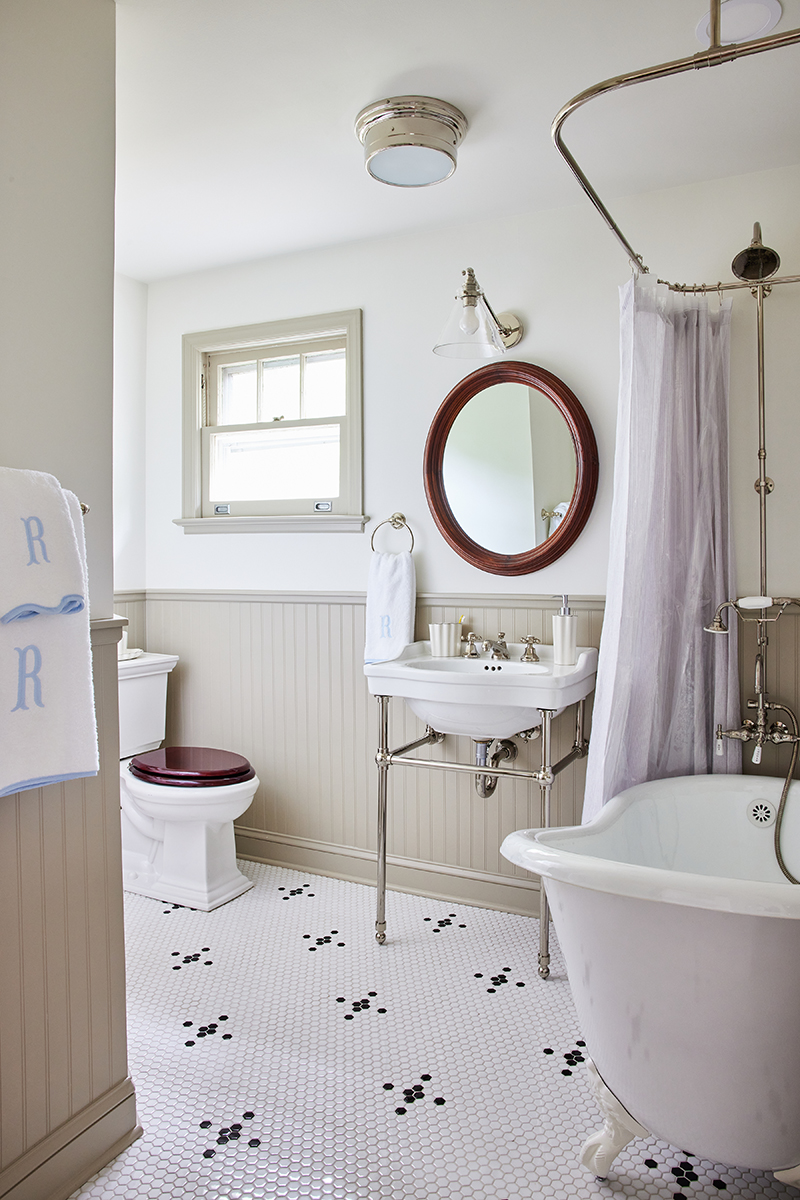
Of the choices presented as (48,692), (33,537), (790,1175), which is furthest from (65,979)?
(790,1175)

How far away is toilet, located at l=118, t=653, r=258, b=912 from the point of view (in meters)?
2.67

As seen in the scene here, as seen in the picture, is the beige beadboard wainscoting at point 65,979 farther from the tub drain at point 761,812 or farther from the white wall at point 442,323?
the tub drain at point 761,812

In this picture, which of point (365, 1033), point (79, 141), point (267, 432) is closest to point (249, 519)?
point (267, 432)

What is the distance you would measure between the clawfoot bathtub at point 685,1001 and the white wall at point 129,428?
2316 millimetres

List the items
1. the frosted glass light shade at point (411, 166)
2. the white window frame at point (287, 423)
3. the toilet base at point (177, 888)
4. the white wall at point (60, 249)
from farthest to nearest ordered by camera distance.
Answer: the white window frame at point (287, 423)
the toilet base at point (177, 888)
the frosted glass light shade at point (411, 166)
the white wall at point (60, 249)

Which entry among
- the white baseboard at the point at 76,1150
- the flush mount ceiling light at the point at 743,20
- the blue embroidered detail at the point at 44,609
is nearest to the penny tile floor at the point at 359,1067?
the white baseboard at the point at 76,1150

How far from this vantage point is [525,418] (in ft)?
8.67

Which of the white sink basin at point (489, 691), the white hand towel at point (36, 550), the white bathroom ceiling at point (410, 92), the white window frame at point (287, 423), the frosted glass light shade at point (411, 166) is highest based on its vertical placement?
the white bathroom ceiling at point (410, 92)

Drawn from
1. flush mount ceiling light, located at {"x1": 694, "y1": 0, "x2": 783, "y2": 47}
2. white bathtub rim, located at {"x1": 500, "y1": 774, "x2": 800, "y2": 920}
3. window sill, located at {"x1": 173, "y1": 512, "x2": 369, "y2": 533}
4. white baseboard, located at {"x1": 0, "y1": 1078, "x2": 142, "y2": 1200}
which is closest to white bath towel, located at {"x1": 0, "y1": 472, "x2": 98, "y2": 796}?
white baseboard, located at {"x1": 0, "y1": 1078, "x2": 142, "y2": 1200}

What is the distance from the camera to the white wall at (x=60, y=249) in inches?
57.2

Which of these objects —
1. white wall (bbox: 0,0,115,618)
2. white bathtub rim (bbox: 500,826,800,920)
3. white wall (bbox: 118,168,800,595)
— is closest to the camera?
white bathtub rim (bbox: 500,826,800,920)

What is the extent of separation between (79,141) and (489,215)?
4.84ft

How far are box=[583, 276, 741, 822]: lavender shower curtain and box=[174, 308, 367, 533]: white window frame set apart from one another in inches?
43.9

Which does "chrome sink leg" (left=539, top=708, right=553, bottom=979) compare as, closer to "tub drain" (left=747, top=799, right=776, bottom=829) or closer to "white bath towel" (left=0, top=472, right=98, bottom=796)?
"tub drain" (left=747, top=799, right=776, bottom=829)
